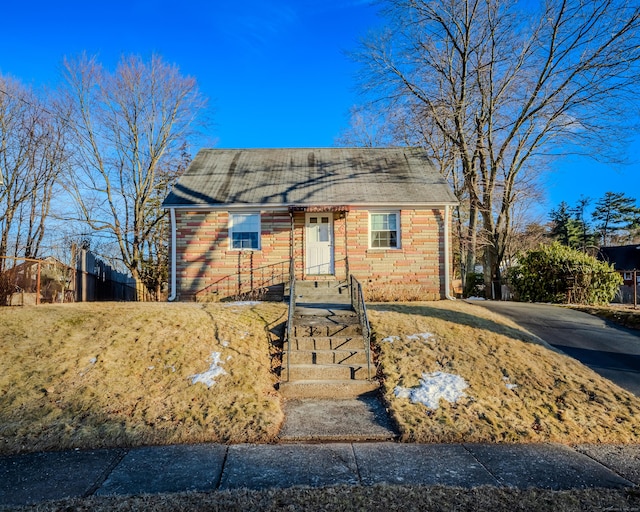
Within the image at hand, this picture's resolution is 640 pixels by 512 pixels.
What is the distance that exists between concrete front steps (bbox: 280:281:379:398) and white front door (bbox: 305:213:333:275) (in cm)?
369

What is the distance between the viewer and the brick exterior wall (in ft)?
44.5

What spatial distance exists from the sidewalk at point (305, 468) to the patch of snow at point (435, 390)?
1.12 m

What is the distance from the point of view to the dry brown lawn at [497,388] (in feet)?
17.9

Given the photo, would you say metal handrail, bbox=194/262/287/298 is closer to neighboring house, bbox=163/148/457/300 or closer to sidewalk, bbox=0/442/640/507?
neighboring house, bbox=163/148/457/300

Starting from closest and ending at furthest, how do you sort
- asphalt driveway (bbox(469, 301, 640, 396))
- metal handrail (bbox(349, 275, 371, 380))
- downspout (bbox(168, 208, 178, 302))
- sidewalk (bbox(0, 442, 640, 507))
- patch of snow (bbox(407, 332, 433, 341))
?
sidewalk (bbox(0, 442, 640, 507)) → metal handrail (bbox(349, 275, 371, 380)) → asphalt driveway (bbox(469, 301, 640, 396)) → patch of snow (bbox(407, 332, 433, 341)) → downspout (bbox(168, 208, 178, 302))

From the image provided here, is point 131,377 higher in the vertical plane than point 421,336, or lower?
lower

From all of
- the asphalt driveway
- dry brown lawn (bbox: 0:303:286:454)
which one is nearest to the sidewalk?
dry brown lawn (bbox: 0:303:286:454)

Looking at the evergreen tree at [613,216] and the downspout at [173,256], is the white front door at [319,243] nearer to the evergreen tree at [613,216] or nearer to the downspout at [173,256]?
the downspout at [173,256]

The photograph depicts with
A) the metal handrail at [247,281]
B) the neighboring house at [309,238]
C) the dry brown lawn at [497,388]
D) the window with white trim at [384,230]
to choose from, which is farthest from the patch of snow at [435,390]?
the metal handrail at [247,281]

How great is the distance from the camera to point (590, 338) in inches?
368

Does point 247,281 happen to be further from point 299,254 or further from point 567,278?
point 567,278

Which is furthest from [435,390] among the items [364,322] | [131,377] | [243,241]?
[243,241]

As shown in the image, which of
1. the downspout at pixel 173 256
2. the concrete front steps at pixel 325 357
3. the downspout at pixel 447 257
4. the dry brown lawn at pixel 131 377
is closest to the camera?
the dry brown lawn at pixel 131 377

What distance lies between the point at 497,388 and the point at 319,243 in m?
8.09
